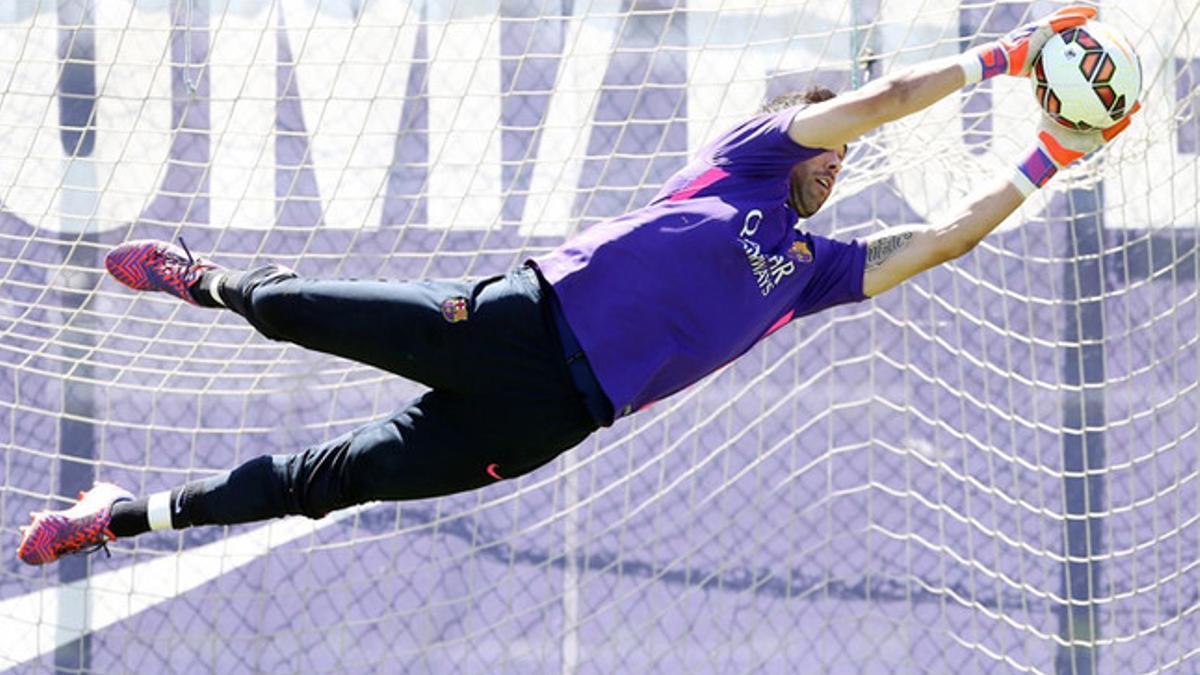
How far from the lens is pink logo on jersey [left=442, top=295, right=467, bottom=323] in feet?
12.6

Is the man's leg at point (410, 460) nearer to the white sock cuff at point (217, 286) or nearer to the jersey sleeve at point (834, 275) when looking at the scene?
the white sock cuff at point (217, 286)

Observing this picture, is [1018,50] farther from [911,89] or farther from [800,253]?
[800,253]

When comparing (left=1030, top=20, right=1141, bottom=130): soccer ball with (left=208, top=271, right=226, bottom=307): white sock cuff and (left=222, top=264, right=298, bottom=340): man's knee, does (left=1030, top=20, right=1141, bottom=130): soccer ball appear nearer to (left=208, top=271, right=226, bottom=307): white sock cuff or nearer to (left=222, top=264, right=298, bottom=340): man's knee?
(left=222, top=264, right=298, bottom=340): man's knee

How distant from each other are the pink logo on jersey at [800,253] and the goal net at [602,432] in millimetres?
1749

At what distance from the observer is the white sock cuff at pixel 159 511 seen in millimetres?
4391

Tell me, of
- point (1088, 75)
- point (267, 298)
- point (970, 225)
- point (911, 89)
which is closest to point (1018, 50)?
point (1088, 75)

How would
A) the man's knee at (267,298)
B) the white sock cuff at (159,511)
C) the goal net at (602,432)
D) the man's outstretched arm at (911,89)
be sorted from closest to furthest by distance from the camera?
the man's outstretched arm at (911,89) → the man's knee at (267,298) → the white sock cuff at (159,511) → the goal net at (602,432)

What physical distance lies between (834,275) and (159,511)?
1576 millimetres

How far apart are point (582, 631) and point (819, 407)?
968mm

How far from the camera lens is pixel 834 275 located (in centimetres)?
411

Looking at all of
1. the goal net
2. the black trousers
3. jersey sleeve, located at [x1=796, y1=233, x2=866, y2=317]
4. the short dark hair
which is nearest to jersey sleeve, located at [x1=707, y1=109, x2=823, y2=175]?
the short dark hair

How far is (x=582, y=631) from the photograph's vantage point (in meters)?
5.89

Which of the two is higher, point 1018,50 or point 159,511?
point 1018,50

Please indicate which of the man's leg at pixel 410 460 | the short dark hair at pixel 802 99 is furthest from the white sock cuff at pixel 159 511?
the short dark hair at pixel 802 99
